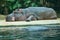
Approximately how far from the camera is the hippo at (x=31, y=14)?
9016 mm

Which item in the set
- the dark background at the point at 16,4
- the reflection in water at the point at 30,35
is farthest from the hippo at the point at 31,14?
the reflection in water at the point at 30,35

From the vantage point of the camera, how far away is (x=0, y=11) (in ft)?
37.9

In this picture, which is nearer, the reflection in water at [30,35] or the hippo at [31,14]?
the reflection in water at [30,35]

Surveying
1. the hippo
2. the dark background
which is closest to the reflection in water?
the hippo

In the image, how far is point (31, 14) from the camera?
9367mm

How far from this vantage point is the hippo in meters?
9.02

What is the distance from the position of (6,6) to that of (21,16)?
94.9 inches

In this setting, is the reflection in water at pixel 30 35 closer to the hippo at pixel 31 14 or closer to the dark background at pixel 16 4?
the hippo at pixel 31 14

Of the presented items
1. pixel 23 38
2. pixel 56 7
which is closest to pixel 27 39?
pixel 23 38

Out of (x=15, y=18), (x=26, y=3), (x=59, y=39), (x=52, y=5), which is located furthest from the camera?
(x=52, y=5)

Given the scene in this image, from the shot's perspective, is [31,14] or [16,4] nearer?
[31,14]

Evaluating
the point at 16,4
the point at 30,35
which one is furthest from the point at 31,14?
the point at 30,35

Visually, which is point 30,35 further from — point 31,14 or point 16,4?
point 16,4

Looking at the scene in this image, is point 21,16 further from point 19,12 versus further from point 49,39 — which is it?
point 49,39
